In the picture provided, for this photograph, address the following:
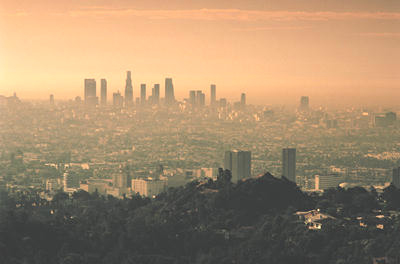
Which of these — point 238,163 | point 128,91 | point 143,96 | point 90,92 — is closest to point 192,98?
point 143,96

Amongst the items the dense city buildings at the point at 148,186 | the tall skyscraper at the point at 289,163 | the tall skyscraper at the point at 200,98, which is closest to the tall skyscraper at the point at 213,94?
the tall skyscraper at the point at 200,98

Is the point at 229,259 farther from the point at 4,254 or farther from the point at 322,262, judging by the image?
the point at 4,254

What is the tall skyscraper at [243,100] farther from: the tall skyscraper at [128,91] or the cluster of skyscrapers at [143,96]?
the tall skyscraper at [128,91]

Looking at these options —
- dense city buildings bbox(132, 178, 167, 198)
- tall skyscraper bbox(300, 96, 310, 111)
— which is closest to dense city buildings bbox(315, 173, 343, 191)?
dense city buildings bbox(132, 178, 167, 198)

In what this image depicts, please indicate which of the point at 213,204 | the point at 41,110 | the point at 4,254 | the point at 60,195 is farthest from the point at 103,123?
the point at 4,254

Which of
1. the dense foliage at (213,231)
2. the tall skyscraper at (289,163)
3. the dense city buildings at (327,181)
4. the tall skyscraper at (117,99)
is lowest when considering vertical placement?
the dense city buildings at (327,181)

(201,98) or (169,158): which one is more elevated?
(201,98)

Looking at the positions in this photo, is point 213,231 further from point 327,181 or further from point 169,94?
point 169,94

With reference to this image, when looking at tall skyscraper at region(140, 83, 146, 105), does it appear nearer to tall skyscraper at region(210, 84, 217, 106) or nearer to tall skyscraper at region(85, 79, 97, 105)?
tall skyscraper at region(85, 79, 97, 105)
